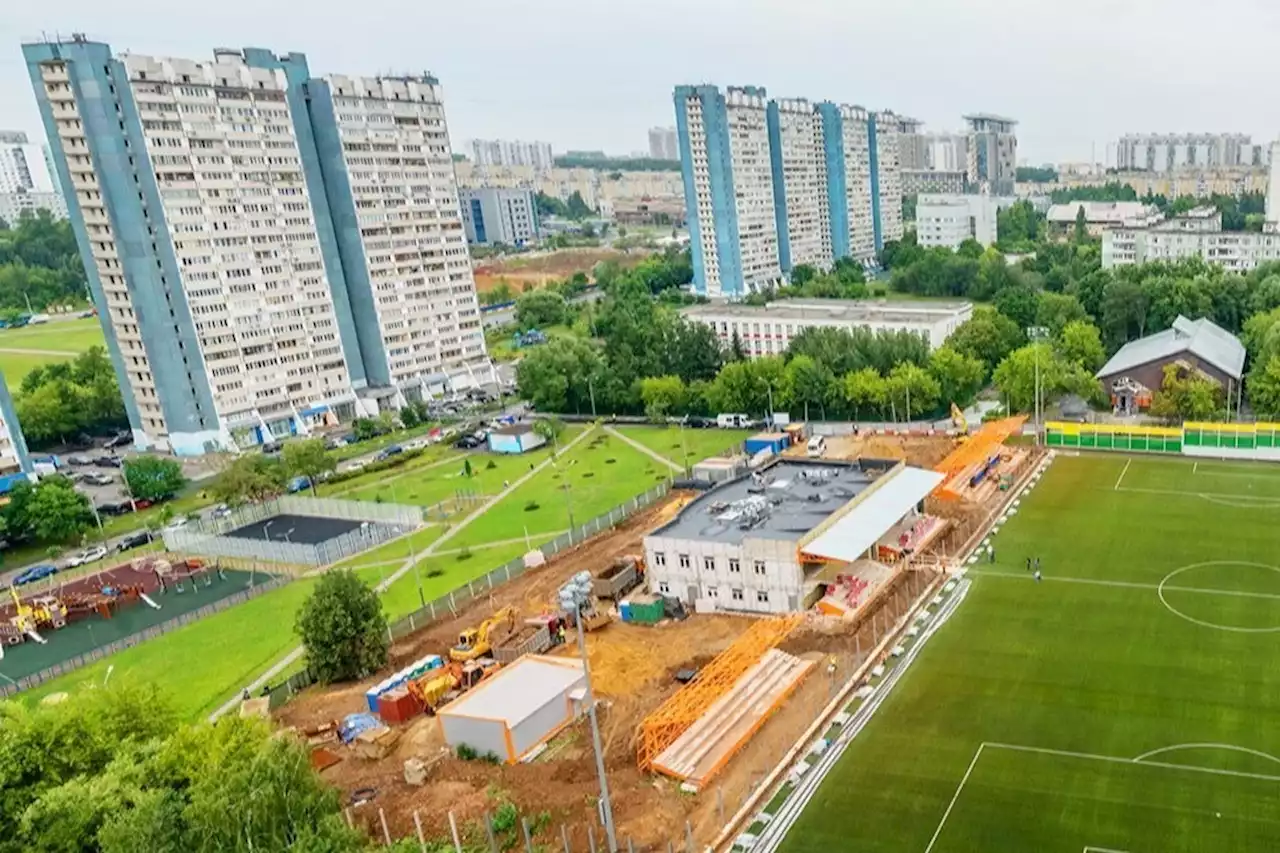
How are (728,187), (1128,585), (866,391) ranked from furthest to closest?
(728,187) < (866,391) < (1128,585)

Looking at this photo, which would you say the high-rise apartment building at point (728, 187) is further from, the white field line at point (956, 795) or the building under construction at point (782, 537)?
the white field line at point (956, 795)

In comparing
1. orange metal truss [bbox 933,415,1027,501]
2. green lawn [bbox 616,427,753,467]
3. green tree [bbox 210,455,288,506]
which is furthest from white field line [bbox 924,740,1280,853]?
green tree [bbox 210,455,288,506]

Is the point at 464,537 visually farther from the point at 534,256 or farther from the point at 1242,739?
the point at 534,256

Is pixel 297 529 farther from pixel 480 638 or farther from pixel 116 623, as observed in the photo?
pixel 480 638

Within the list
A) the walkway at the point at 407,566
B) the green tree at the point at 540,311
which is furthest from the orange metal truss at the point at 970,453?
the green tree at the point at 540,311

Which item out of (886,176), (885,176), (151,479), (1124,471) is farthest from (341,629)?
(886,176)
